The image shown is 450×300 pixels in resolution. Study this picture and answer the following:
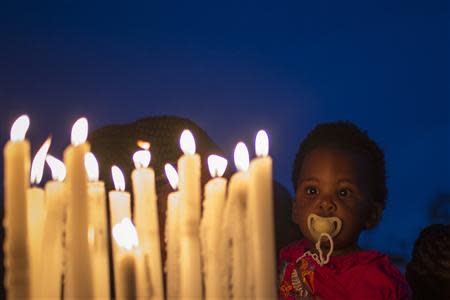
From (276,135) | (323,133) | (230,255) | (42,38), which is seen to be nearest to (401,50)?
(276,135)

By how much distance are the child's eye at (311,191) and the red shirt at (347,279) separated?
158mm

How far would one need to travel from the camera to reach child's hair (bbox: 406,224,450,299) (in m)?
1.39

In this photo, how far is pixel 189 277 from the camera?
0.65m

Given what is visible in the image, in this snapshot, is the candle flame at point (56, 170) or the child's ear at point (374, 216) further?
the child's ear at point (374, 216)

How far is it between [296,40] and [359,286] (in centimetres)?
169

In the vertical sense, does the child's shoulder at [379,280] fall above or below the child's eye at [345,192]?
below

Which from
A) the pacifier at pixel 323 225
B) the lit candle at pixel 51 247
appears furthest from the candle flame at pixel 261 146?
the pacifier at pixel 323 225

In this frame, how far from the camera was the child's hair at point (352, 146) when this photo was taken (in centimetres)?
155

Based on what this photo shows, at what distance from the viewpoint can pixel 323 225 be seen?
1.40m

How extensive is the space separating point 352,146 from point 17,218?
1.10 m

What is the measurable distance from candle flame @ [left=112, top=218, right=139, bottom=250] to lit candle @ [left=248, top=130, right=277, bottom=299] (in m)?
0.13

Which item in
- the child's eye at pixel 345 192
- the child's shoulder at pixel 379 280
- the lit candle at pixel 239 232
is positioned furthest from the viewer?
the child's eye at pixel 345 192

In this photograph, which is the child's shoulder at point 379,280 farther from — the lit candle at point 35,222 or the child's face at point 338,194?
the lit candle at point 35,222

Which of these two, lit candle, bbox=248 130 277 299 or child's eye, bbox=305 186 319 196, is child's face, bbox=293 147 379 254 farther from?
lit candle, bbox=248 130 277 299
